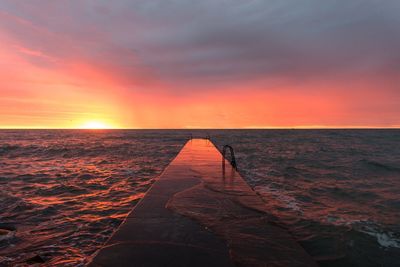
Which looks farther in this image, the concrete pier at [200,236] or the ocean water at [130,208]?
the ocean water at [130,208]

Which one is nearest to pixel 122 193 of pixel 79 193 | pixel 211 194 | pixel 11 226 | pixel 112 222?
pixel 79 193

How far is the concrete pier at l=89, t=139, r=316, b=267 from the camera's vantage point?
4.25 metres

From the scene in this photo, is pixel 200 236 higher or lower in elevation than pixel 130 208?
higher

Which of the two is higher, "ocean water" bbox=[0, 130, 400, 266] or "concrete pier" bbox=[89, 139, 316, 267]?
"concrete pier" bbox=[89, 139, 316, 267]

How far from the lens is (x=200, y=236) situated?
519cm

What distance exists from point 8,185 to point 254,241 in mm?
16569

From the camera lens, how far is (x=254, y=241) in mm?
5090

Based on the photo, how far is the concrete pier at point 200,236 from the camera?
4.25 m

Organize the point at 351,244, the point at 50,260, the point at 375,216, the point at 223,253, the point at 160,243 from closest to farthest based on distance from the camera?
the point at 223,253 → the point at 160,243 → the point at 50,260 → the point at 351,244 → the point at 375,216

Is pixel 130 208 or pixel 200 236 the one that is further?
pixel 130 208

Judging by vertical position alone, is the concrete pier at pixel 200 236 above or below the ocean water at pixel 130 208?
above

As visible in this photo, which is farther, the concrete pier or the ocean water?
the ocean water

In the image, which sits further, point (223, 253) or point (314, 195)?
point (314, 195)

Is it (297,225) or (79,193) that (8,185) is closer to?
(79,193)
